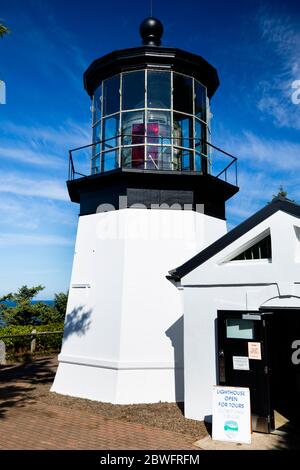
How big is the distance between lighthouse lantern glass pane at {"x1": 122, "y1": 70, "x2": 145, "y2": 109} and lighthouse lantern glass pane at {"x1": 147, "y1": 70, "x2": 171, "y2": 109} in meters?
0.22

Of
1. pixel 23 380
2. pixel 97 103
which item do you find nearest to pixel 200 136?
pixel 97 103

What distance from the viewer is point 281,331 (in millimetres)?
11070

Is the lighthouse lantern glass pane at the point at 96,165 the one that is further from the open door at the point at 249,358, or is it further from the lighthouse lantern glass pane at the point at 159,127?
the open door at the point at 249,358

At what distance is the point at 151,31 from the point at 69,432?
12356 millimetres

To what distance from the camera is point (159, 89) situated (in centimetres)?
1192

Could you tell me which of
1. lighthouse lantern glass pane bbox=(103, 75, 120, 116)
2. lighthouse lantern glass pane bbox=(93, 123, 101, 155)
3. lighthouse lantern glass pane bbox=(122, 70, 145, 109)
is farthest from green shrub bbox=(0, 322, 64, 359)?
lighthouse lantern glass pane bbox=(122, 70, 145, 109)

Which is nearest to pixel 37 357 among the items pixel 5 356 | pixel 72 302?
pixel 5 356

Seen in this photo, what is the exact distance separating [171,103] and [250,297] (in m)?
6.66

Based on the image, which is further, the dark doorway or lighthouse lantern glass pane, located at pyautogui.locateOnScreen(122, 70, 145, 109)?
lighthouse lantern glass pane, located at pyautogui.locateOnScreen(122, 70, 145, 109)

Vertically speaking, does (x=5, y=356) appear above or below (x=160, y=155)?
below

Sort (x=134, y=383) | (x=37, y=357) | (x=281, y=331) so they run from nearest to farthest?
(x=134, y=383), (x=281, y=331), (x=37, y=357)

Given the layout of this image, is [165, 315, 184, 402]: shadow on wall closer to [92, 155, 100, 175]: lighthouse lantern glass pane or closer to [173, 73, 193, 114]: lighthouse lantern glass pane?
[92, 155, 100, 175]: lighthouse lantern glass pane

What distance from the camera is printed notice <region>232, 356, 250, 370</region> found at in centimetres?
790

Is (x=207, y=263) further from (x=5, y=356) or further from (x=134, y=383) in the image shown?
(x=5, y=356)
